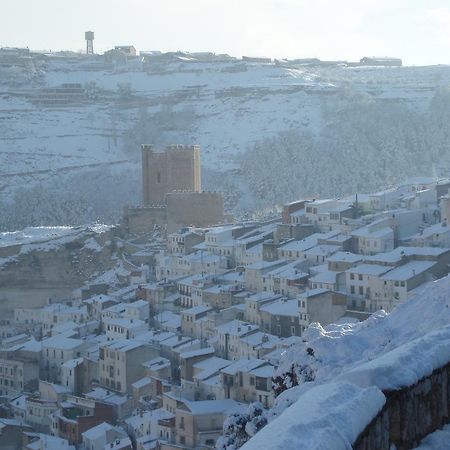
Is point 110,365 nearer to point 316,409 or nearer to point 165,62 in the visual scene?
point 316,409

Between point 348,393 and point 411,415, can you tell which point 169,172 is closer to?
point 411,415

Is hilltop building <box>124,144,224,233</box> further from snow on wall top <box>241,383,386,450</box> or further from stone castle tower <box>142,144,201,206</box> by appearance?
snow on wall top <box>241,383,386,450</box>

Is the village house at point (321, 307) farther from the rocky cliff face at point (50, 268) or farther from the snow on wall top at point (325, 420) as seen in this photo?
the snow on wall top at point (325, 420)

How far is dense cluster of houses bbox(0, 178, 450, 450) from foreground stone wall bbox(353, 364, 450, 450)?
48.5 ft

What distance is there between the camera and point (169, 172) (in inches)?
1711

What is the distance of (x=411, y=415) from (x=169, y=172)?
125ft

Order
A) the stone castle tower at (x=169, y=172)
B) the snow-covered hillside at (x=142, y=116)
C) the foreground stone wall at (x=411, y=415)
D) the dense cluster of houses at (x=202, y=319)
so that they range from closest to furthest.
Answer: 1. the foreground stone wall at (x=411, y=415)
2. the dense cluster of houses at (x=202, y=319)
3. the stone castle tower at (x=169, y=172)
4. the snow-covered hillside at (x=142, y=116)

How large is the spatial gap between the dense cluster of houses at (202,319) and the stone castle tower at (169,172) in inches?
A: 303

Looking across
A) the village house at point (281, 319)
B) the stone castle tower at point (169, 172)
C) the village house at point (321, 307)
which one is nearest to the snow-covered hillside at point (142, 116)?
the stone castle tower at point (169, 172)

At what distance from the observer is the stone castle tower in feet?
142

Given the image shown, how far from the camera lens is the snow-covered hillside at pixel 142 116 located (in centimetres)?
6334

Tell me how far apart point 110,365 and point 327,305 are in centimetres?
507

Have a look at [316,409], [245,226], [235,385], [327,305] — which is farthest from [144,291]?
[316,409]

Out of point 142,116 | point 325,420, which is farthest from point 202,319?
point 142,116
